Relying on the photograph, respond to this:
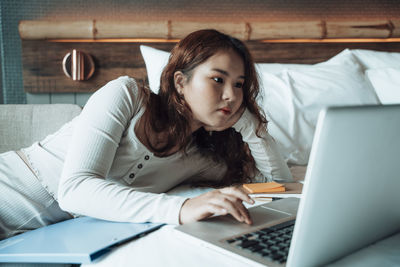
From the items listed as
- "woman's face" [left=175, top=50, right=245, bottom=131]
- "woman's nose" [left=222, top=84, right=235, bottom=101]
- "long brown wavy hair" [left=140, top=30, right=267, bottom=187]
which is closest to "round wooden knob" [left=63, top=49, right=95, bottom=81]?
"long brown wavy hair" [left=140, top=30, right=267, bottom=187]

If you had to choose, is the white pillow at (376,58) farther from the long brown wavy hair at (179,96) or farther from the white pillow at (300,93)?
the long brown wavy hair at (179,96)

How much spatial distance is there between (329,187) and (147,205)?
0.46 metres

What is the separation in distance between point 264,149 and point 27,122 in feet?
3.43

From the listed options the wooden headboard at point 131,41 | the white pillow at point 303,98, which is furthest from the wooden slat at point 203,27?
the white pillow at point 303,98

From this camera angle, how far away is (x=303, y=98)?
175cm

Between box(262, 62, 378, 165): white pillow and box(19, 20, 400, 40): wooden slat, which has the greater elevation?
box(19, 20, 400, 40): wooden slat

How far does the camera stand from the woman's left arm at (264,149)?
4.41 ft

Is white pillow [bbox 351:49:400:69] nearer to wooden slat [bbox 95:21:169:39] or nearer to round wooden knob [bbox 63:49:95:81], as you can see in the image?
wooden slat [bbox 95:21:169:39]

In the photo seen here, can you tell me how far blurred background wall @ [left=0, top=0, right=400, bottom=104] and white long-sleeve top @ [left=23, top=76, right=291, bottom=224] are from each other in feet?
3.37

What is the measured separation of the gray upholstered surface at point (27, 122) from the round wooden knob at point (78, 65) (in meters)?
0.43

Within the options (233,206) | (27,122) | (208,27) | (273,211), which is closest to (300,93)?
(208,27)

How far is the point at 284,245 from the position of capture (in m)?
0.60

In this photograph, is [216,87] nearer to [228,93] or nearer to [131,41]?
[228,93]

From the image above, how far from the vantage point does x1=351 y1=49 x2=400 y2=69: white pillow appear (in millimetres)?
1962
